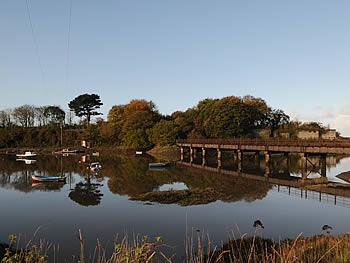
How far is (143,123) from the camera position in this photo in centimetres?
8156

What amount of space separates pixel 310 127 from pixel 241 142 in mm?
34951

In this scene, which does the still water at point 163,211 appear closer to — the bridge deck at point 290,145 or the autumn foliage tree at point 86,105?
the bridge deck at point 290,145

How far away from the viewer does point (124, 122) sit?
294 ft

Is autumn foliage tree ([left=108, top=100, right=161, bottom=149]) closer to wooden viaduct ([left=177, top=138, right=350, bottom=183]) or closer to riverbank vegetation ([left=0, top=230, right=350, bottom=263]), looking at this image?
wooden viaduct ([left=177, top=138, right=350, bottom=183])

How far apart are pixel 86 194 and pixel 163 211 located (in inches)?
381

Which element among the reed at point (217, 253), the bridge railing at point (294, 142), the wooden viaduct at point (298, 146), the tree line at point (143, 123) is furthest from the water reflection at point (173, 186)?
the tree line at point (143, 123)

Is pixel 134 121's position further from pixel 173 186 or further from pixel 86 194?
pixel 86 194

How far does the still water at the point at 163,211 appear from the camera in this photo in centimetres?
1502

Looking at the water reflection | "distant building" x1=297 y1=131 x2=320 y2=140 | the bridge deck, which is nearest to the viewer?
the water reflection

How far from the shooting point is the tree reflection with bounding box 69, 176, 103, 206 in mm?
23452

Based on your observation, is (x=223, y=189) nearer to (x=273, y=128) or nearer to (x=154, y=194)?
(x=154, y=194)

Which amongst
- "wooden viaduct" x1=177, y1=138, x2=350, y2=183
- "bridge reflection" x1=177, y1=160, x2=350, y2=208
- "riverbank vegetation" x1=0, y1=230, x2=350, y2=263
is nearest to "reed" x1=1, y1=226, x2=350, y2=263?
"riverbank vegetation" x1=0, y1=230, x2=350, y2=263

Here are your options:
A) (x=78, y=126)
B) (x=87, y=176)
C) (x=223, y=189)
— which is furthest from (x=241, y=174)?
(x=78, y=126)

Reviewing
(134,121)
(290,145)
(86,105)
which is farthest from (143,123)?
(290,145)
